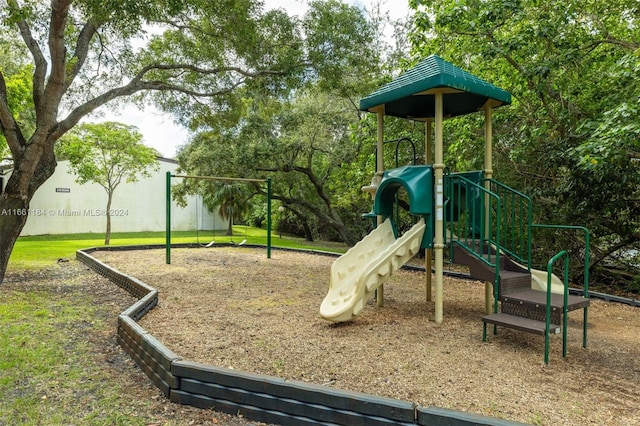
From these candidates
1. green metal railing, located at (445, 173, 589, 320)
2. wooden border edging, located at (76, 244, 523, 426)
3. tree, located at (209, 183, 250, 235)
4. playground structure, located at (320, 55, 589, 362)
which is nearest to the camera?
wooden border edging, located at (76, 244, 523, 426)

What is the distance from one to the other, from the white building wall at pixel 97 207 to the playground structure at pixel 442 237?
1312 centimetres

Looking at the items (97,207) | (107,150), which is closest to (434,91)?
(107,150)

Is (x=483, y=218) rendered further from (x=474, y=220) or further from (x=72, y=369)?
(x=72, y=369)

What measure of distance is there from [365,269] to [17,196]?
18.7 ft

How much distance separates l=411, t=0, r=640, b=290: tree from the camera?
558 centimetres

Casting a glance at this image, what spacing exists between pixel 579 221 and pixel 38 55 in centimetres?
963

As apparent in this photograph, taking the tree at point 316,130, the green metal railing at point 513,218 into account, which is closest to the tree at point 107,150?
the tree at point 316,130

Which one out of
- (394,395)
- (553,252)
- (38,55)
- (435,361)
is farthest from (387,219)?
(38,55)

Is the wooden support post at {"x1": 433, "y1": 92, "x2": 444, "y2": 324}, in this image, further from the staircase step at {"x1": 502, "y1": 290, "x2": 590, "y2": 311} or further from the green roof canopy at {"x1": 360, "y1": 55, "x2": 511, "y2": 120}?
the staircase step at {"x1": 502, "y1": 290, "x2": 590, "y2": 311}

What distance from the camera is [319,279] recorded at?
7492 mm

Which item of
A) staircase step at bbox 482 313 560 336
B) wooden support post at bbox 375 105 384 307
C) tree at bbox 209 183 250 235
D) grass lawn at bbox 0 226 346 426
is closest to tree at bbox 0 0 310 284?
grass lawn at bbox 0 226 346 426

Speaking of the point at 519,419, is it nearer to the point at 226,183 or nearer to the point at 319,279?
the point at 319,279

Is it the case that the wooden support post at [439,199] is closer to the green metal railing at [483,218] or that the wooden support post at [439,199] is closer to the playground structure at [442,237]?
the playground structure at [442,237]

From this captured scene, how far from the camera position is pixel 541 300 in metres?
3.64
